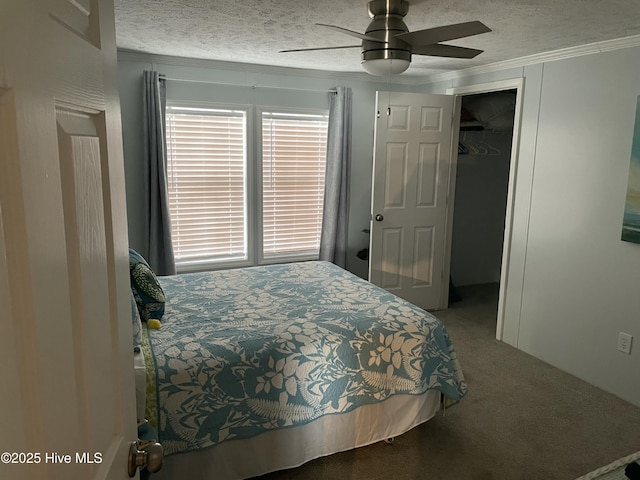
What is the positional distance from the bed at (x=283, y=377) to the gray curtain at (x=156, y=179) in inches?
48.6

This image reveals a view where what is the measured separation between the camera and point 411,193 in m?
4.47

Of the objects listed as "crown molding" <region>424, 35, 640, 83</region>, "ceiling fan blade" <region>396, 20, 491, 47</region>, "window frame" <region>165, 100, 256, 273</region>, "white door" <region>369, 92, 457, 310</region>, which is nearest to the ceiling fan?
"ceiling fan blade" <region>396, 20, 491, 47</region>

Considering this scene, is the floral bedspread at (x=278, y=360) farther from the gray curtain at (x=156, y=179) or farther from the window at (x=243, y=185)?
the window at (x=243, y=185)

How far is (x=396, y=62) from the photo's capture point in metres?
2.32

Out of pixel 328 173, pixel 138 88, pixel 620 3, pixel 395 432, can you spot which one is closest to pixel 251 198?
pixel 328 173

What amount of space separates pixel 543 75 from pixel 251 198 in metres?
2.70

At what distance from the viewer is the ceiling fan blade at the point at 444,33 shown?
194 centimetres

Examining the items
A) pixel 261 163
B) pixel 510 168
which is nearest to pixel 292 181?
pixel 261 163

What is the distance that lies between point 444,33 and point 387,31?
1.20 ft

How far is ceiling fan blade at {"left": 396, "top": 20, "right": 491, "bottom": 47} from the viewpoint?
1.94 m

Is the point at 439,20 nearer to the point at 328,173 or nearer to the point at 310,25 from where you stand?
the point at 310,25

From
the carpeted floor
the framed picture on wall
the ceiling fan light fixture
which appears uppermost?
the ceiling fan light fixture

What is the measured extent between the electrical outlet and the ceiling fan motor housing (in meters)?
2.34

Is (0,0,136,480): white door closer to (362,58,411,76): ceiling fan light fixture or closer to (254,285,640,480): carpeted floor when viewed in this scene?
(362,58,411,76): ceiling fan light fixture
